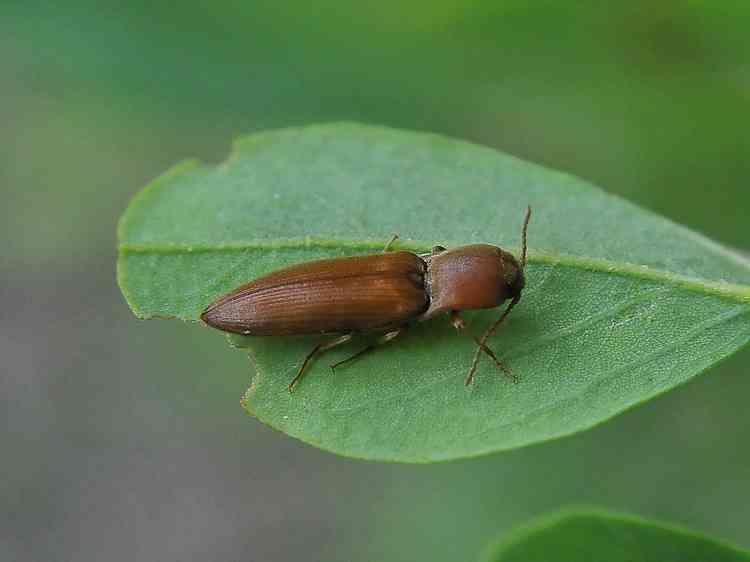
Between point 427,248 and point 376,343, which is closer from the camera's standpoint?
point 376,343

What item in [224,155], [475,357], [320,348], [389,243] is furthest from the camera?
[224,155]

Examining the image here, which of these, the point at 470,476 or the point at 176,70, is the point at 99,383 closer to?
the point at 176,70

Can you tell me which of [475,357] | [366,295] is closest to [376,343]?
[366,295]

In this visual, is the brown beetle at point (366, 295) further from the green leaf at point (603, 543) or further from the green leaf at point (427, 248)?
the green leaf at point (603, 543)

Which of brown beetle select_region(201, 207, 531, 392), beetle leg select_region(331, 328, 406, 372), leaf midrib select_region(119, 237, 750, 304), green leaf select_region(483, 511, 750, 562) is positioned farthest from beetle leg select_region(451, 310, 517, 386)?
green leaf select_region(483, 511, 750, 562)

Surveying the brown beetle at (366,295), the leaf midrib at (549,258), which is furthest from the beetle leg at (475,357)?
the leaf midrib at (549,258)

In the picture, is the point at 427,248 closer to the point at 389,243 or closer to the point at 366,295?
the point at 389,243
